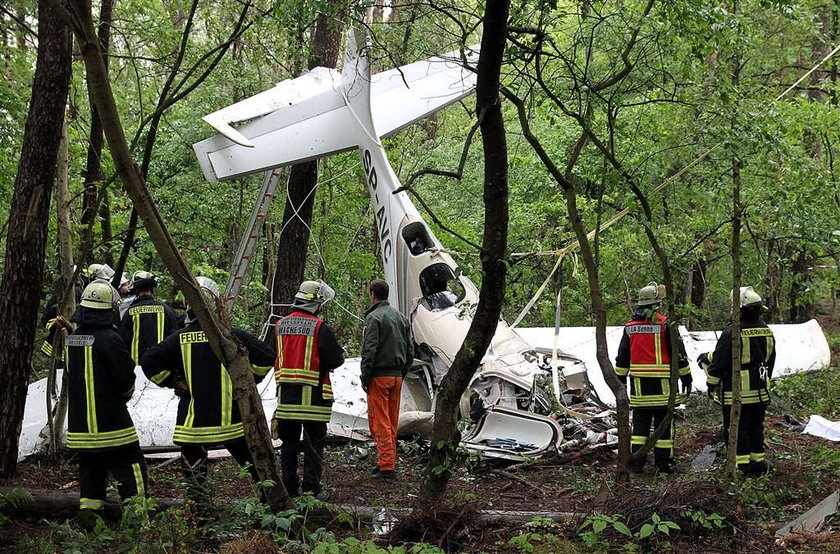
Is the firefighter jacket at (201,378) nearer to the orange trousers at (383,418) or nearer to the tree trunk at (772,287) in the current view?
the orange trousers at (383,418)

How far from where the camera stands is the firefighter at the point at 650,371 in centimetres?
824

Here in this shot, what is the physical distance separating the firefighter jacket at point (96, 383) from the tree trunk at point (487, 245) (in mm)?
2249

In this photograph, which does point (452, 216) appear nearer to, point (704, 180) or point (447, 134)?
point (447, 134)

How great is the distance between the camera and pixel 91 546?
16.7 ft

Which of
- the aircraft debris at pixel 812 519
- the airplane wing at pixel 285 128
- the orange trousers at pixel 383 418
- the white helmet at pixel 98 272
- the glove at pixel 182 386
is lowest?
the aircraft debris at pixel 812 519

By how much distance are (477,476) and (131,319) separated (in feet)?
12.7

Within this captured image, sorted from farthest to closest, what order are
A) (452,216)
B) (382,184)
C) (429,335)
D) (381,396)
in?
(452,216)
(382,184)
(429,335)
(381,396)

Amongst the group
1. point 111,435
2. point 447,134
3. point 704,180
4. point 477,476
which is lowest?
point 477,476

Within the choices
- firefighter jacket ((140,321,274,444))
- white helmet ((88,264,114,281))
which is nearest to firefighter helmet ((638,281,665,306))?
firefighter jacket ((140,321,274,444))

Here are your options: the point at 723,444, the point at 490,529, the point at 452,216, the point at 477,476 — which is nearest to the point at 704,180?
the point at 723,444

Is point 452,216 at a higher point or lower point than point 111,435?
higher

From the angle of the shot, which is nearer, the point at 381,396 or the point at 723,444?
the point at 381,396

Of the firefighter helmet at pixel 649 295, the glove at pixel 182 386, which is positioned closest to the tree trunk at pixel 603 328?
the firefighter helmet at pixel 649 295

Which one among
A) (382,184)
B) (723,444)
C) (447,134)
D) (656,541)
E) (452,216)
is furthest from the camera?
(447,134)
